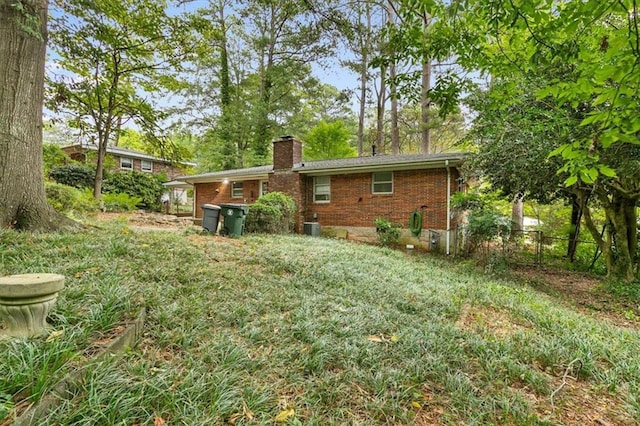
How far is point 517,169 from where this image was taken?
7.37 metres

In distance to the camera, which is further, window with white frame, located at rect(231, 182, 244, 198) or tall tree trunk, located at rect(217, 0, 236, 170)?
tall tree trunk, located at rect(217, 0, 236, 170)

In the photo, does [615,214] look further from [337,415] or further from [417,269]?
[337,415]

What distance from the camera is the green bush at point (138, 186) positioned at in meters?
17.7

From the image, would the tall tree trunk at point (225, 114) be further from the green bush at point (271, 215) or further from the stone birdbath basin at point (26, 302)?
the stone birdbath basin at point (26, 302)

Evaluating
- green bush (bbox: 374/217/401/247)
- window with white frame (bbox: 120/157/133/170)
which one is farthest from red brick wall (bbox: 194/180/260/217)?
window with white frame (bbox: 120/157/133/170)

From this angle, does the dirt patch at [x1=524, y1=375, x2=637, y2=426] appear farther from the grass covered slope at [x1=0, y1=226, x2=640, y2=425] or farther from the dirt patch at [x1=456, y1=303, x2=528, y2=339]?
the dirt patch at [x1=456, y1=303, x2=528, y2=339]

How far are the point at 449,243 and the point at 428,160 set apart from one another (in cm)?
285

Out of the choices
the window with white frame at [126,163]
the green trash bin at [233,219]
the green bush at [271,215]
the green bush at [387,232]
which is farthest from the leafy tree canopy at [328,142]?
the window with white frame at [126,163]

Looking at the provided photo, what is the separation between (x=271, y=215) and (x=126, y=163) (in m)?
16.6

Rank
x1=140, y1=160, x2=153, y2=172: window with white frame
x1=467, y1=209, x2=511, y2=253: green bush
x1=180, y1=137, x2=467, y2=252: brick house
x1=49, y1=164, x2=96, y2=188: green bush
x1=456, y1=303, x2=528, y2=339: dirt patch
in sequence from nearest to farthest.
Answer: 1. x1=456, y1=303, x2=528, y2=339: dirt patch
2. x1=467, y1=209, x2=511, y2=253: green bush
3. x1=180, y1=137, x2=467, y2=252: brick house
4. x1=49, y1=164, x2=96, y2=188: green bush
5. x1=140, y1=160, x2=153, y2=172: window with white frame

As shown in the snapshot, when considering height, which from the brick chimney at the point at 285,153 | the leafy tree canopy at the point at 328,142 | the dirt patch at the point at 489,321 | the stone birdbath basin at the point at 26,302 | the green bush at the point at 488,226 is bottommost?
the dirt patch at the point at 489,321

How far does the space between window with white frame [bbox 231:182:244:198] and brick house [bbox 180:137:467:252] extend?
683 millimetres

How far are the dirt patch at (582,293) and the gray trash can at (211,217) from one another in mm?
8477

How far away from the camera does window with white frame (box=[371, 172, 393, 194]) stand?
1120cm
